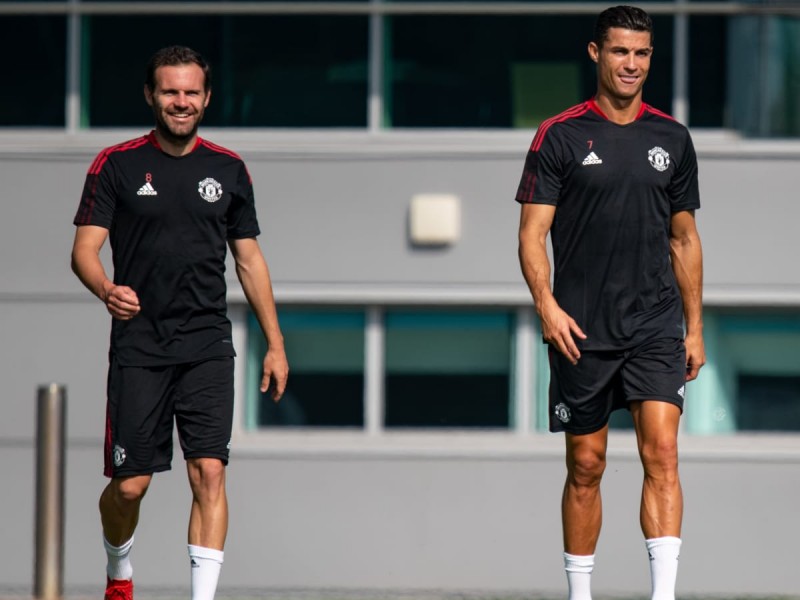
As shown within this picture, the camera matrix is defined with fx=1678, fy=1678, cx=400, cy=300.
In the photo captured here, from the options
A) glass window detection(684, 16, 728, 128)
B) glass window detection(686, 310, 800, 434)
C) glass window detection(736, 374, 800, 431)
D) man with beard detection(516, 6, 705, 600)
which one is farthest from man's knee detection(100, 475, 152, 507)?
glass window detection(684, 16, 728, 128)

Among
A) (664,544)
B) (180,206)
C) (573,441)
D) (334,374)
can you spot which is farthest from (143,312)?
(334,374)

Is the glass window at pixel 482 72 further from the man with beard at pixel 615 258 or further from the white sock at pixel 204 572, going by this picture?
the white sock at pixel 204 572

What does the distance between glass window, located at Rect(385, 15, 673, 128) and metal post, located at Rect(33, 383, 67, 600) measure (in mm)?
2499

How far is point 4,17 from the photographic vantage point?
8750 millimetres

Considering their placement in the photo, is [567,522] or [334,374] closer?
[567,522]

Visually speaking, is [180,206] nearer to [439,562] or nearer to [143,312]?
[143,312]

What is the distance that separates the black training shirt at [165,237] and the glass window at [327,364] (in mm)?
2517

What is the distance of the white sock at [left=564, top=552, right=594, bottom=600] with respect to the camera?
593cm

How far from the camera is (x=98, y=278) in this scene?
5.75 metres

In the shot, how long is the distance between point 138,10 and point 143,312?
3.13 metres

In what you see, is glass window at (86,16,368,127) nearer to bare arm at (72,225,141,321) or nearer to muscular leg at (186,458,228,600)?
bare arm at (72,225,141,321)

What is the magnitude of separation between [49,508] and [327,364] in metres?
1.83

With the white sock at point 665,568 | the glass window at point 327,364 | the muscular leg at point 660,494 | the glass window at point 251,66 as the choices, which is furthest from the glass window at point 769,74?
the white sock at point 665,568

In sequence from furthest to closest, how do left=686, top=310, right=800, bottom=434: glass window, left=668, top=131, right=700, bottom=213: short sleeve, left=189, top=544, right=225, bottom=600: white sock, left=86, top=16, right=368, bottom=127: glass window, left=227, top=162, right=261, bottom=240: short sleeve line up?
1. left=86, top=16, right=368, bottom=127: glass window
2. left=686, top=310, right=800, bottom=434: glass window
3. left=227, top=162, right=261, bottom=240: short sleeve
4. left=668, top=131, right=700, bottom=213: short sleeve
5. left=189, top=544, right=225, bottom=600: white sock
